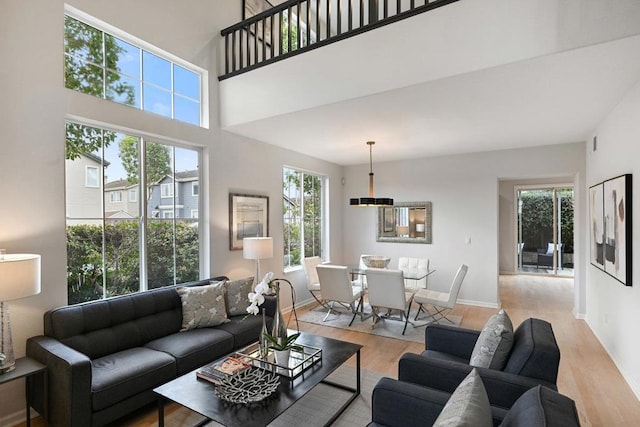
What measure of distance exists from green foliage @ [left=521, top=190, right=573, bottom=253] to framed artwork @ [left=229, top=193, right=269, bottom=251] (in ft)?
24.7

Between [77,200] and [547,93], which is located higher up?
[547,93]

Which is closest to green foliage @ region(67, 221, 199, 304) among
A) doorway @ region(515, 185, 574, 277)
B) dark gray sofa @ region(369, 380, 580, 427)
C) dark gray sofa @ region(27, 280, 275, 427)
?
dark gray sofa @ region(27, 280, 275, 427)

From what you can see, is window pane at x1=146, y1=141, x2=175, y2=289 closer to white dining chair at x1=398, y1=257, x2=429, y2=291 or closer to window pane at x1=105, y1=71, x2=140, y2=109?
window pane at x1=105, y1=71, x2=140, y2=109

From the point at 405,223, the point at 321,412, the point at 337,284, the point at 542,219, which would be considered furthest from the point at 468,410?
the point at 542,219

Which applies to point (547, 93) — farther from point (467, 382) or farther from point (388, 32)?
point (467, 382)

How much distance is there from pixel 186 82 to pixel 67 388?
324cm

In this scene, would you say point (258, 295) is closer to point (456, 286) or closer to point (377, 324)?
point (377, 324)

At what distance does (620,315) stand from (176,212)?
4.76 metres

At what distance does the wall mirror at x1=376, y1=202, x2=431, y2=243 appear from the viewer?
627 cm

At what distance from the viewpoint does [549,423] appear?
3.41 ft

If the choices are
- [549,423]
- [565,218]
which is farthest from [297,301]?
[565,218]

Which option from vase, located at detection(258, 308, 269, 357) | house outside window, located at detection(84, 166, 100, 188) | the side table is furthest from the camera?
house outside window, located at detection(84, 166, 100, 188)

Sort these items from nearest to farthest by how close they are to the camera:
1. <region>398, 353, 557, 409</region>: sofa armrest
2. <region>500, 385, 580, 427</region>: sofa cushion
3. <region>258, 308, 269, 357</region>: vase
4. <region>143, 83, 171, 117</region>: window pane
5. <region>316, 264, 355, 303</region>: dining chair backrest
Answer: <region>500, 385, 580, 427</region>: sofa cushion → <region>398, 353, 557, 409</region>: sofa armrest → <region>258, 308, 269, 357</region>: vase → <region>143, 83, 171, 117</region>: window pane → <region>316, 264, 355, 303</region>: dining chair backrest

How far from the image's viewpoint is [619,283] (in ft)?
10.8
